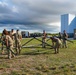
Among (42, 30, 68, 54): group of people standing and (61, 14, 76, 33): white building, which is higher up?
(61, 14, 76, 33): white building

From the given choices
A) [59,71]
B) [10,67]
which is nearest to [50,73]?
[59,71]

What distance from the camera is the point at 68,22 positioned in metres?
60.3

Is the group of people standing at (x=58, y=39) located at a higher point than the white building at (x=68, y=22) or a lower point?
lower

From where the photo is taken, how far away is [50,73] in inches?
345

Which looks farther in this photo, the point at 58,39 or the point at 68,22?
the point at 68,22

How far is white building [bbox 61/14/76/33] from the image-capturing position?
60.5 m

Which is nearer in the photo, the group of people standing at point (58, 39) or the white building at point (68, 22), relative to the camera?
the group of people standing at point (58, 39)

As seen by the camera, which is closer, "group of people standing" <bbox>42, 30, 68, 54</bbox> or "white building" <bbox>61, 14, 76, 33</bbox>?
"group of people standing" <bbox>42, 30, 68, 54</bbox>

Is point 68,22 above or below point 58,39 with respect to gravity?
above

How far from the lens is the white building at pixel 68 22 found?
198 feet

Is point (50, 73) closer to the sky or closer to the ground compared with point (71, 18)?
closer to the ground

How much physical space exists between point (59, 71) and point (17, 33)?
6.46m

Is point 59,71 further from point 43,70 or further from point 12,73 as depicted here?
point 12,73

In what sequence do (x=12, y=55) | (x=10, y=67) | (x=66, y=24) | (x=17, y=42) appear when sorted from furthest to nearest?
(x=66, y=24) → (x=17, y=42) → (x=12, y=55) → (x=10, y=67)
